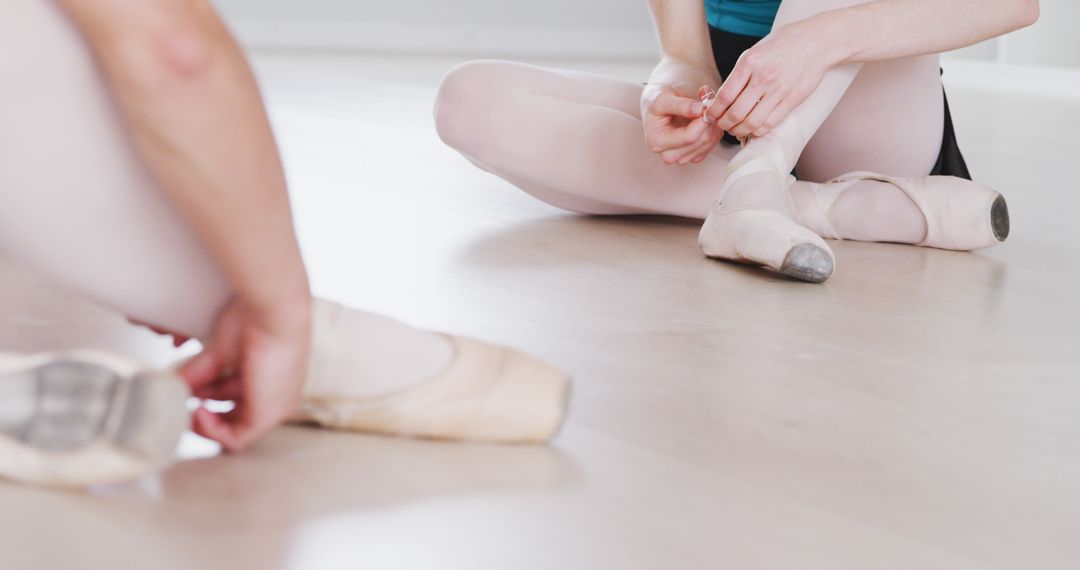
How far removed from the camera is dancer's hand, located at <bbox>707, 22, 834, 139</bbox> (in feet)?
3.96

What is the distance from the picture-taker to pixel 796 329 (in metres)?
1.00

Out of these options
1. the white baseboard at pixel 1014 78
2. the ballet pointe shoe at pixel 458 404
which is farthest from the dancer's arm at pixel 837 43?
the white baseboard at pixel 1014 78

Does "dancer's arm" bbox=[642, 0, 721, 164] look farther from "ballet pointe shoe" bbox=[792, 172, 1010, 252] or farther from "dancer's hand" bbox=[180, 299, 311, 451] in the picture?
"dancer's hand" bbox=[180, 299, 311, 451]

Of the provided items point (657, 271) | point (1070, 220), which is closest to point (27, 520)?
point (657, 271)

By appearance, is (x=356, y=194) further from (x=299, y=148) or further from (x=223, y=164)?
(x=223, y=164)

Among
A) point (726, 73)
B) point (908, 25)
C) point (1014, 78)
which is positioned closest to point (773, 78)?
point (908, 25)

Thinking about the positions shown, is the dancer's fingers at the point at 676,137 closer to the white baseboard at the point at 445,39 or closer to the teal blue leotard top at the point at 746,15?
the teal blue leotard top at the point at 746,15

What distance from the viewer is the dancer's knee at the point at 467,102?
1448 mm

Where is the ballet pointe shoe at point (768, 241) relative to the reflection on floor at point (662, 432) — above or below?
above

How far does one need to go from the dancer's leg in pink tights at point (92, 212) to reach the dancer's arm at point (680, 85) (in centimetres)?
63

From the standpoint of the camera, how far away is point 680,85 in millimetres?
1401

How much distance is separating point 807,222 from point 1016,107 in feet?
7.86

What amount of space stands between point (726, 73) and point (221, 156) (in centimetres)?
111

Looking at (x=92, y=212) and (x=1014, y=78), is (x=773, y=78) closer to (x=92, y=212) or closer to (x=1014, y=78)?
(x=92, y=212)
